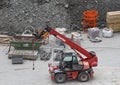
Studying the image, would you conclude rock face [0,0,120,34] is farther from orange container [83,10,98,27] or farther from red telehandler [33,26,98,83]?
red telehandler [33,26,98,83]

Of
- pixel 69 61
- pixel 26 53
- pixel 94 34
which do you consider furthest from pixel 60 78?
pixel 94 34

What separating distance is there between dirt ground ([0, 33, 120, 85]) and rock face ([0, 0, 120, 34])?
10.6 ft

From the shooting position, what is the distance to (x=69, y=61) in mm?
25062

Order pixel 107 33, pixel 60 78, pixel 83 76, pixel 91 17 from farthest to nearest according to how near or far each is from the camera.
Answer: pixel 91 17, pixel 107 33, pixel 83 76, pixel 60 78

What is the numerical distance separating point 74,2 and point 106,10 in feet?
8.43

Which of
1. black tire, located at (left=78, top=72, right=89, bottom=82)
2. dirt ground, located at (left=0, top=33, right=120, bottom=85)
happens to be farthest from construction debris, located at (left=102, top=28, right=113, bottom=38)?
black tire, located at (left=78, top=72, right=89, bottom=82)

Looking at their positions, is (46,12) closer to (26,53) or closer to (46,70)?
(26,53)

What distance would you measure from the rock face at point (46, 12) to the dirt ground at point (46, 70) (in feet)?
10.6

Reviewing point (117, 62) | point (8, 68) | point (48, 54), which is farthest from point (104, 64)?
point (8, 68)

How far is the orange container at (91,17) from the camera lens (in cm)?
3284

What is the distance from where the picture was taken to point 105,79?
2530 cm

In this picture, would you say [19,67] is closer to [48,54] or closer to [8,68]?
[8,68]

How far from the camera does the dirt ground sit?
25.1 metres

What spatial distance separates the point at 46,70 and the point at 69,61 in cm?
219
